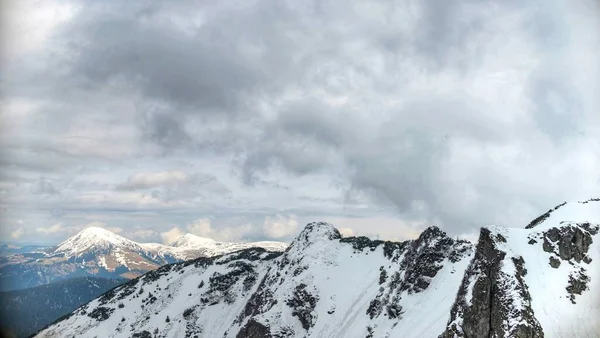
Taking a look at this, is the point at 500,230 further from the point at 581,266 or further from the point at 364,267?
the point at 364,267

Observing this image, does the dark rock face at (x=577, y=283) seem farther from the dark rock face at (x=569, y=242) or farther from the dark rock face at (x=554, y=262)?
the dark rock face at (x=569, y=242)

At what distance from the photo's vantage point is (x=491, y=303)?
281 feet

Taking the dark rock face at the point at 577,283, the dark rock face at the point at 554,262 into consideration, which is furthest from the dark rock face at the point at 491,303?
the dark rock face at the point at 577,283

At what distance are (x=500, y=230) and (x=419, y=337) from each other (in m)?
37.9

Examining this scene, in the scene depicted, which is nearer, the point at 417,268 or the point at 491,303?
the point at 491,303

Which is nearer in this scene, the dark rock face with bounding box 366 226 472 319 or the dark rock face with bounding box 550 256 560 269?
the dark rock face with bounding box 550 256 560 269

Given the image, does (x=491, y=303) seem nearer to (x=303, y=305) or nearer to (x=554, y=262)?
(x=554, y=262)

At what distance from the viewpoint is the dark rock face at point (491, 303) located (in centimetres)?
7875

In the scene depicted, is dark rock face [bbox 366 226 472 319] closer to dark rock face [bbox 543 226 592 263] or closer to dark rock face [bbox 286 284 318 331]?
dark rock face [bbox 286 284 318 331]

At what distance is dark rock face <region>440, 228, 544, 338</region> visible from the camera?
78750 mm

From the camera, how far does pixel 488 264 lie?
92.3 metres

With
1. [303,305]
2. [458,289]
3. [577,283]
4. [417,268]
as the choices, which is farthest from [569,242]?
[303,305]

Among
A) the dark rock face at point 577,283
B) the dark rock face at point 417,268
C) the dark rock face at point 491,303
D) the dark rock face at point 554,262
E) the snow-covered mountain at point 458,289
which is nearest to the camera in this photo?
the dark rock face at point 491,303

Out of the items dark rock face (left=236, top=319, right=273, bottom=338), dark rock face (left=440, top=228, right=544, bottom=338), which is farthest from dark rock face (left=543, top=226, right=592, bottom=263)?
dark rock face (left=236, top=319, right=273, bottom=338)
